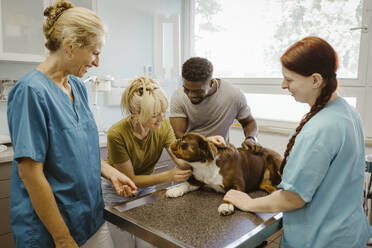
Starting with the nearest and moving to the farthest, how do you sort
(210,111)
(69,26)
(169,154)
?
1. (69,26)
2. (169,154)
3. (210,111)

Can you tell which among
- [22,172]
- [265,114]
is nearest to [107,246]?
[22,172]

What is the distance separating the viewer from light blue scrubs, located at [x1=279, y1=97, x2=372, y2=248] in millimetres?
895

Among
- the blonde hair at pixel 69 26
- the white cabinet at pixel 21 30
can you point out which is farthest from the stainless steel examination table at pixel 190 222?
the white cabinet at pixel 21 30

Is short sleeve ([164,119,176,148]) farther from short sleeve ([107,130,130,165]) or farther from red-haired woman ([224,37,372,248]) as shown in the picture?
red-haired woman ([224,37,372,248])

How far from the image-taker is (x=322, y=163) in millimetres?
896

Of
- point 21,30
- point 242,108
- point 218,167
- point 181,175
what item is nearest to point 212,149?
point 218,167

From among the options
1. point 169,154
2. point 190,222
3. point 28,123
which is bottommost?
point 190,222

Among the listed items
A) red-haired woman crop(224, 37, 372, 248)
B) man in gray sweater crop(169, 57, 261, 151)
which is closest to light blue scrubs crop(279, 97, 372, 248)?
red-haired woman crop(224, 37, 372, 248)

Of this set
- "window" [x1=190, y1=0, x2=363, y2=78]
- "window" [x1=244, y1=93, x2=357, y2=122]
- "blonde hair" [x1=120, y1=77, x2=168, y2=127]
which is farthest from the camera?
"window" [x1=244, y1=93, x2=357, y2=122]

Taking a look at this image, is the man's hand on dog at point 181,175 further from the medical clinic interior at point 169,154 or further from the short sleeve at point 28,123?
the short sleeve at point 28,123

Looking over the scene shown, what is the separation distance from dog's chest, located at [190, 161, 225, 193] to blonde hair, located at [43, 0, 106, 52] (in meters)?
0.69

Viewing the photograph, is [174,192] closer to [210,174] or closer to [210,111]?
[210,174]

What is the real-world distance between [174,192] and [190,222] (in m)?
0.28

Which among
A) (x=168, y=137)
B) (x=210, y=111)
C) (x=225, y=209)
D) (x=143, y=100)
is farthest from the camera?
(x=210, y=111)
